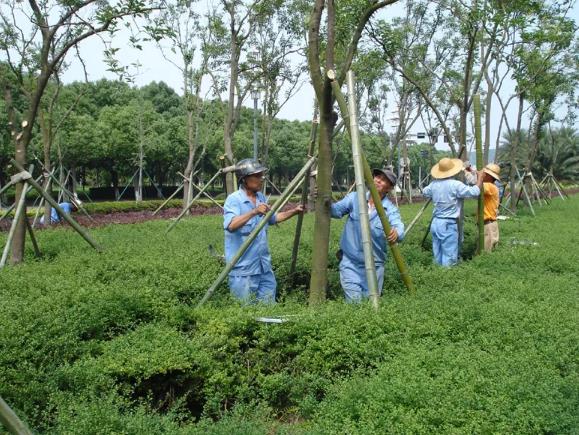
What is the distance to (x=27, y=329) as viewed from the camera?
382cm

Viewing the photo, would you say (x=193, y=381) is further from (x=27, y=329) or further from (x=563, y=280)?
(x=563, y=280)

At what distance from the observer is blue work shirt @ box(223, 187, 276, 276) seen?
5.23m

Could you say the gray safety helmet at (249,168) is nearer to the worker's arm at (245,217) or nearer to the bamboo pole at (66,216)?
the worker's arm at (245,217)

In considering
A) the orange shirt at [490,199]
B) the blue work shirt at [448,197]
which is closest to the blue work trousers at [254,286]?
the blue work shirt at [448,197]

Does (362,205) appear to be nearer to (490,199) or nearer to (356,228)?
(356,228)

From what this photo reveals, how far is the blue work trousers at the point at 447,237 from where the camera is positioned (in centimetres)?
775

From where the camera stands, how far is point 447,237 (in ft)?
25.5

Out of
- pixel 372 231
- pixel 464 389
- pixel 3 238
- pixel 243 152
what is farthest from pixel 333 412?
pixel 243 152

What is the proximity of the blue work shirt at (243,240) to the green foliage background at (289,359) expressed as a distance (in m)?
0.39

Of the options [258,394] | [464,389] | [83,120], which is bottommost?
[258,394]

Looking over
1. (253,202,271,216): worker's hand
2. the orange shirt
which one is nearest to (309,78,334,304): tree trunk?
(253,202,271,216): worker's hand

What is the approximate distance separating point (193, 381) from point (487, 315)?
2.06 meters

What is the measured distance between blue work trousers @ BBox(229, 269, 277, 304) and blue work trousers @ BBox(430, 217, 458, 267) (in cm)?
312

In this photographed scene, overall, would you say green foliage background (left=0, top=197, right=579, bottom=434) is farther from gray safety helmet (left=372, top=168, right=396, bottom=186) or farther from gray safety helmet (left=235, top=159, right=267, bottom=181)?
gray safety helmet (left=235, top=159, right=267, bottom=181)
